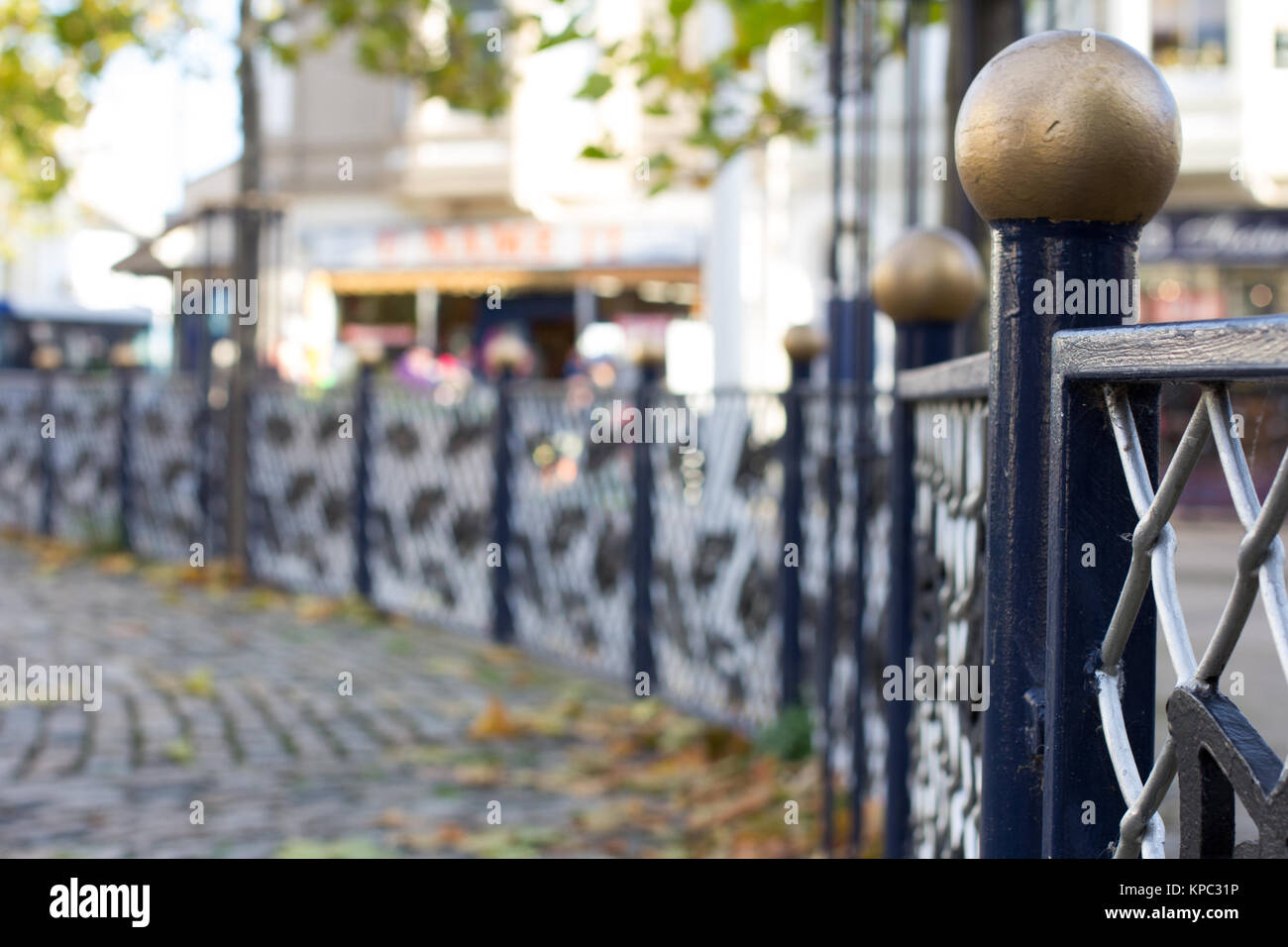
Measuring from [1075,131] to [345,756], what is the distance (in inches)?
187

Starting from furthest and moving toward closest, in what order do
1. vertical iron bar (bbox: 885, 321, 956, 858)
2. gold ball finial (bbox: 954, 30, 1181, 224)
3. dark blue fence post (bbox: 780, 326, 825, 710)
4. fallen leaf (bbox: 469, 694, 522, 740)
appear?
fallen leaf (bbox: 469, 694, 522, 740)
dark blue fence post (bbox: 780, 326, 825, 710)
vertical iron bar (bbox: 885, 321, 956, 858)
gold ball finial (bbox: 954, 30, 1181, 224)

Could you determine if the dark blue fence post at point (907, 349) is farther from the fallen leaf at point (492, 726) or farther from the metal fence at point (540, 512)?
the fallen leaf at point (492, 726)

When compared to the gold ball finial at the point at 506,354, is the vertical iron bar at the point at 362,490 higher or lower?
lower

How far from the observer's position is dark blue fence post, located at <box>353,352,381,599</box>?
923cm

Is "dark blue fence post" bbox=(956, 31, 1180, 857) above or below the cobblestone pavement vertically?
above

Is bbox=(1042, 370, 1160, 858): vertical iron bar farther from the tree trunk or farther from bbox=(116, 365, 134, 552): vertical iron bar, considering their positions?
bbox=(116, 365, 134, 552): vertical iron bar

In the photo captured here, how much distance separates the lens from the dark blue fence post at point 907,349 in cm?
248

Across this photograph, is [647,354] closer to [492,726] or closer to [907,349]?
[492,726]

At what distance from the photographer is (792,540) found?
18.1ft

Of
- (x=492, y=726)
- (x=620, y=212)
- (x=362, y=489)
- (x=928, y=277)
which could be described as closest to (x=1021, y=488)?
(x=928, y=277)

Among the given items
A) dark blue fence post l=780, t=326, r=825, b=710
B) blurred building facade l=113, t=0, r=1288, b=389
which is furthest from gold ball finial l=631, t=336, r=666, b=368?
blurred building facade l=113, t=0, r=1288, b=389

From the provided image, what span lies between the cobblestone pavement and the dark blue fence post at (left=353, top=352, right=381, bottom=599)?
34.1 inches

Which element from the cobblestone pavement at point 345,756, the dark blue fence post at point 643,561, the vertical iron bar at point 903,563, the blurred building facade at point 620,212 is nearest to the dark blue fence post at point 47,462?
the blurred building facade at point 620,212

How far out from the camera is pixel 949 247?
2477 mm
